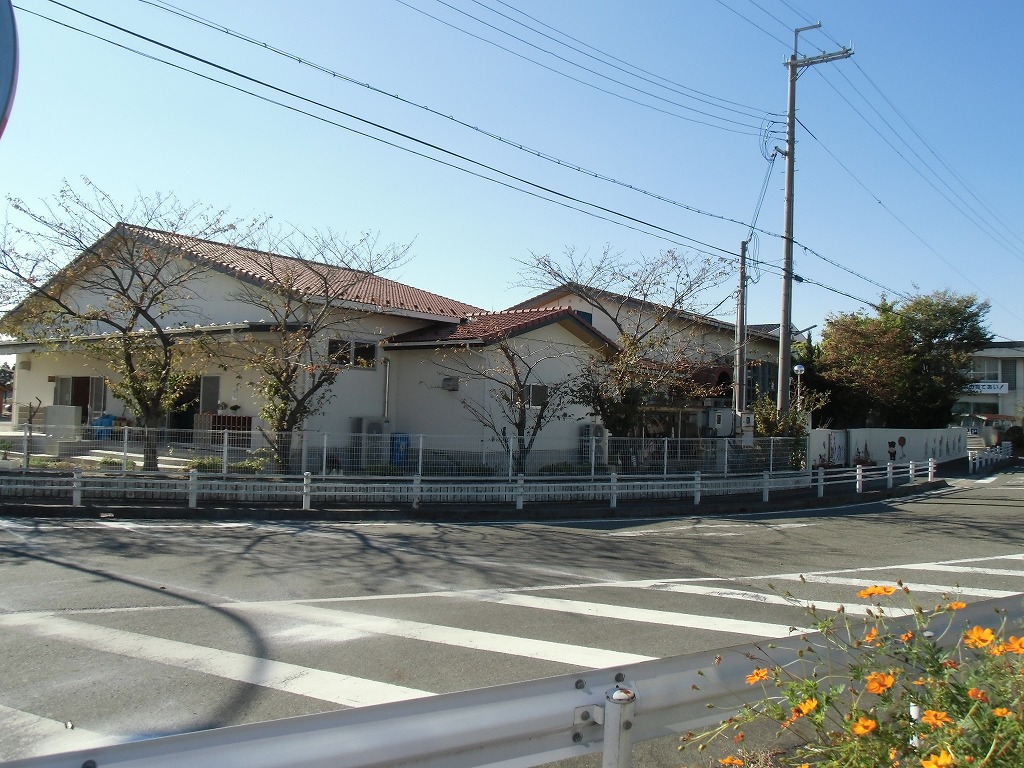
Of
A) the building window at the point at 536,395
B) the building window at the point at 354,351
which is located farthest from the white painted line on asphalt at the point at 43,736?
the building window at the point at 536,395

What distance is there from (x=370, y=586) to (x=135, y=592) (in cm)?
230

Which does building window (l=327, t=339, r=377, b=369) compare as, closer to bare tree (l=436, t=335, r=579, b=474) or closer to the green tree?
bare tree (l=436, t=335, r=579, b=474)

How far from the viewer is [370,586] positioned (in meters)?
8.50

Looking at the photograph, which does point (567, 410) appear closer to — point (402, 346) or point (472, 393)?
point (472, 393)

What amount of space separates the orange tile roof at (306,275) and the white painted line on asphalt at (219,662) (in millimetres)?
11402

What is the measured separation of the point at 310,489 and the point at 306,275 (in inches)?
335

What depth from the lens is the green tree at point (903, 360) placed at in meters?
34.1

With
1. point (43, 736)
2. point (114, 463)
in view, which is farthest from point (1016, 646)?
point (114, 463)

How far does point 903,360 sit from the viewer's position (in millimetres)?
33875

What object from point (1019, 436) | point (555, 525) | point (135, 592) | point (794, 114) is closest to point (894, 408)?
point (1019, 436)

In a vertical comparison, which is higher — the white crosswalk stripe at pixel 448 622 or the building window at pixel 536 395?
the building window at pixel 536 395

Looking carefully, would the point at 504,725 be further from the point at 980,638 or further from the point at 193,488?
the point at 193,488

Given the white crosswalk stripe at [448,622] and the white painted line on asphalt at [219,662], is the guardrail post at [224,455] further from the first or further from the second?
the white painted line on asphalt at [219,662]

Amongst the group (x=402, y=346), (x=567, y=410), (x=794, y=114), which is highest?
(x=794, y=114)
